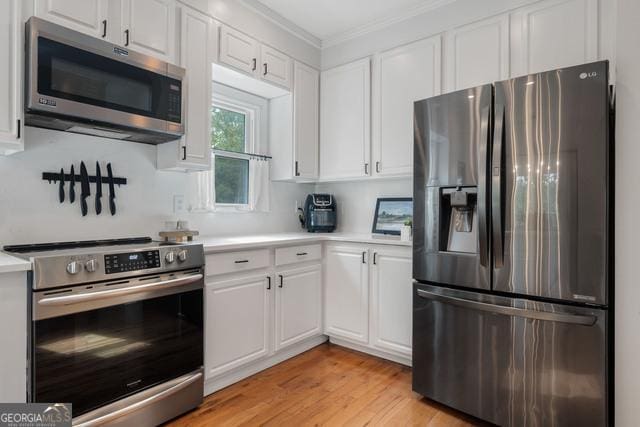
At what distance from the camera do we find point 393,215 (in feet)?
10.0

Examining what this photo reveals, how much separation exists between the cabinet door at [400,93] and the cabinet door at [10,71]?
2198 mm

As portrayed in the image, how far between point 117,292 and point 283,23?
2.33 m

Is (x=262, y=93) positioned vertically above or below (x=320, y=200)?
above

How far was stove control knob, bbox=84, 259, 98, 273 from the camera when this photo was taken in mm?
1589

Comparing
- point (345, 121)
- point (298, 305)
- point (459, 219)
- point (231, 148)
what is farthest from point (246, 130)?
point (459, 219)

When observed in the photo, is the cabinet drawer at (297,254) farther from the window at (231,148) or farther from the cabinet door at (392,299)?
the window at (231,148)

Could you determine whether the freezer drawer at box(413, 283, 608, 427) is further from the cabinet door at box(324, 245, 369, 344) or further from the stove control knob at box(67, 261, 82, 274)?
the stove control knob at box(67, 261, 82, 274)

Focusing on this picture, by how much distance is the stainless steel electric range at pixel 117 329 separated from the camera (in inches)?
59.4

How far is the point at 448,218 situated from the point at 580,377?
0.94 metres

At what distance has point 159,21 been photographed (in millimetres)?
2104

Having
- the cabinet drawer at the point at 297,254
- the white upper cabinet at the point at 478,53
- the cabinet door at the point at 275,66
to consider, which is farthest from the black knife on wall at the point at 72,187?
the white upper cabinet at the point at 478,53

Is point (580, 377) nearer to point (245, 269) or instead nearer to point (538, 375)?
point (538, 375)

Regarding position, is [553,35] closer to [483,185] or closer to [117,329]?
[483,185]

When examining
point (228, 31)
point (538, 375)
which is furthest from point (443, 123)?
point (228, 31)
